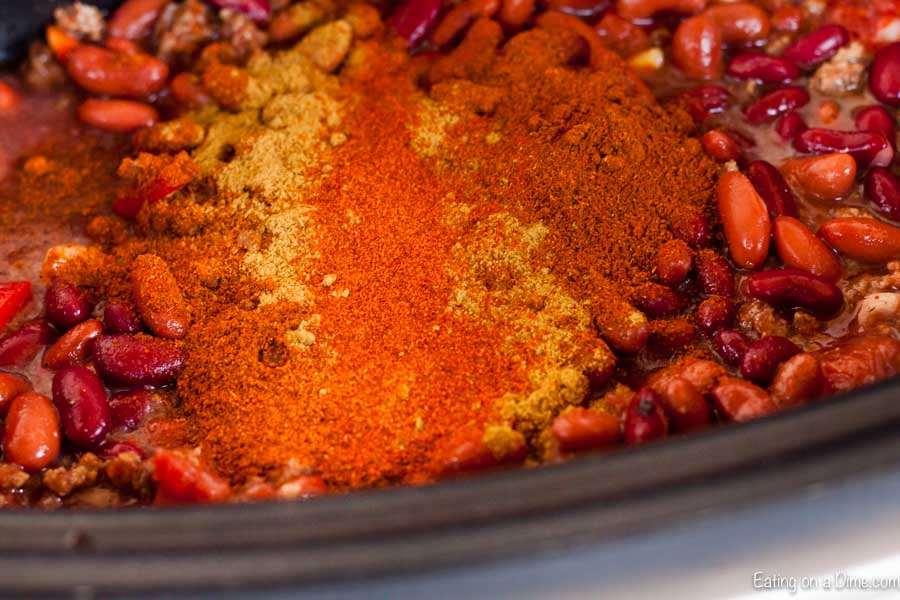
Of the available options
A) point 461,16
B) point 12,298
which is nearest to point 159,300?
point 12,298

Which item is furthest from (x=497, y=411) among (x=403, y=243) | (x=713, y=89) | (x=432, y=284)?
(x=713, y=89)

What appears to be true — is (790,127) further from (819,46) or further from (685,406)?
(685,406)

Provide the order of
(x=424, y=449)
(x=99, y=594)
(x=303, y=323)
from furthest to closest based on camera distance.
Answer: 1. (x=303, y=323)
2. (x=424, y=449)
3. (x=99, y=594)

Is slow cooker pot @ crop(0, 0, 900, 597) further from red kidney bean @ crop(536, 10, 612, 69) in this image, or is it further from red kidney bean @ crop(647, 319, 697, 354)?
red kidney bean @ crop(536, 10, 612, 69)

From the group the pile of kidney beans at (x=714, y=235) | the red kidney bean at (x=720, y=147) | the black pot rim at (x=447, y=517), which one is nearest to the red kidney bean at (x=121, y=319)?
the pile of kidney beans at (x=714, y=235)

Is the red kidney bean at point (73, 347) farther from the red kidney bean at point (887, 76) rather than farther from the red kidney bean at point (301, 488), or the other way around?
the red kidney bean at point (887, 76)

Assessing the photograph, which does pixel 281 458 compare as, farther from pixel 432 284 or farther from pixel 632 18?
pixel 632 18

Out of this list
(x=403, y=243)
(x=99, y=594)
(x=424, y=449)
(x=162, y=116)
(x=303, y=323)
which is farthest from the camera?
(x=162, y=116)
